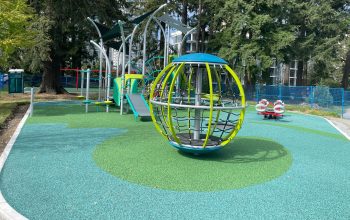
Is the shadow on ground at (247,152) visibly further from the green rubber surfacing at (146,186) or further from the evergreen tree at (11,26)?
the evergreen tree at (11,26)

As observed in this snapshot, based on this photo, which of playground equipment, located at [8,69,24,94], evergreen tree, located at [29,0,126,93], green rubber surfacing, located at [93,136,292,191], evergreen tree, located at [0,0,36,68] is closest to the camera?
green rubber surfacing, located at [93,136,292,191]

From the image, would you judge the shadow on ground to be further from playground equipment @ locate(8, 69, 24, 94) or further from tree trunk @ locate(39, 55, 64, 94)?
tree trunk @ locate(39, 55, 64, 94)

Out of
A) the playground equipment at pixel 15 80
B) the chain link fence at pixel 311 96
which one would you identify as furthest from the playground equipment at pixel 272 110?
the playground equipment at pixel 15 80

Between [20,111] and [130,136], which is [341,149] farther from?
[20,111]

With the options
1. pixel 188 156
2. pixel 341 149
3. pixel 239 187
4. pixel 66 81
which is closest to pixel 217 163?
pixel 188 156

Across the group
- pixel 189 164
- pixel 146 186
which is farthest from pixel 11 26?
pixel 146 186

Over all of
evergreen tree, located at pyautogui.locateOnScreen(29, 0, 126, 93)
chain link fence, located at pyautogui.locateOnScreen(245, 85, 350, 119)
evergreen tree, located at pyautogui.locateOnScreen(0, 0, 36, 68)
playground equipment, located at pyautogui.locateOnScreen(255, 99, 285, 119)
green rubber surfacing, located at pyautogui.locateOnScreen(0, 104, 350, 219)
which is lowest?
green rubber surfacing, located at pyautogui.locateOnScreen(0, 104, 350, 219)

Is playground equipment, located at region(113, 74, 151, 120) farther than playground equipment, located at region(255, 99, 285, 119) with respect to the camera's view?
No

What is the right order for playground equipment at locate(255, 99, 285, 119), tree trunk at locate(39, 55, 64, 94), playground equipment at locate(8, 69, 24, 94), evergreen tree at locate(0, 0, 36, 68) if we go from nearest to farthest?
1. evergreen tree at locate(0, 0, 36, 68)
2. playground equipment at locate(255, 99, 285, 119)
3. playground equipment at locate(8, 69, 24, 94)
4. tree trunk at locate(39, 55, 64, 94)

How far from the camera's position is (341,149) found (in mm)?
8273

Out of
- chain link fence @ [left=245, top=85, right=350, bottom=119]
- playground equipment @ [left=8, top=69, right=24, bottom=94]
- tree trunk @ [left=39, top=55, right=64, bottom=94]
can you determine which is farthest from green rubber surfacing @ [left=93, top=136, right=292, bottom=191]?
tree trunk @ [left=39, top=55, right=64, bottom=94]

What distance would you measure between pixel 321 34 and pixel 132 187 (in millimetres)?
26329

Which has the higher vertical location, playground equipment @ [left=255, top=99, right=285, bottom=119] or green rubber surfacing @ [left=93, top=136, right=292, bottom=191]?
playground equipment @ [left=255, top=99, right=285, bottom=119]

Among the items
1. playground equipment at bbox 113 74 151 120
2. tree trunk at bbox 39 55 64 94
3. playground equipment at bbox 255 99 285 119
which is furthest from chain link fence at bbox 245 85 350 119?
tree trunk at bbox 39 55 64 94
